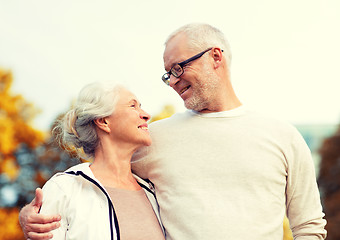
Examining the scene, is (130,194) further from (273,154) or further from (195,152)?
(273,154)

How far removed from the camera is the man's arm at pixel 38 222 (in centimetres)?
254

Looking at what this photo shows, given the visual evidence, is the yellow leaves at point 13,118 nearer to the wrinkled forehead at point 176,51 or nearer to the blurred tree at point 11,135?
the blurred tree at point 11,135

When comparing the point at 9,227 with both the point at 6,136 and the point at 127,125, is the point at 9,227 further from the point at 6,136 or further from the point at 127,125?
the point at 127,125

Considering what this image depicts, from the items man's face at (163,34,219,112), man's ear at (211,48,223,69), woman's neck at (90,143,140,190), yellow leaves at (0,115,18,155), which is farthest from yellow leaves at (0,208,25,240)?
man's ear at (211,48,223,69)

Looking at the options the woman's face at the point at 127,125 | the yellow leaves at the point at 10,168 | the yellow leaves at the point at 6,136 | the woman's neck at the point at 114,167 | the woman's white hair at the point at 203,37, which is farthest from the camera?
the yellow leaves at the point at 10,168

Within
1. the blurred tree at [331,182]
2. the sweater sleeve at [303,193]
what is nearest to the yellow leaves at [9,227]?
the sweater sleeve at [303,193]

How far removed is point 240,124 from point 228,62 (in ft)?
2.05

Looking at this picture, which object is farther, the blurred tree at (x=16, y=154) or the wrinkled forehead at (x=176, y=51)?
the blurred tree at (x=16, y=154)

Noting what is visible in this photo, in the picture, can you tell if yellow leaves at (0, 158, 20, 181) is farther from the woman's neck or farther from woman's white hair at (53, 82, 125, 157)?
the woman's neck

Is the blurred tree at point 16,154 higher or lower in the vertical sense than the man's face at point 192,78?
lower

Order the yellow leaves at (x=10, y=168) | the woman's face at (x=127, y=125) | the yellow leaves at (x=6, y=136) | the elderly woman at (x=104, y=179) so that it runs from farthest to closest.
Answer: the yellow leaves at (x=10, y=168), the yellow leaves at (x=6, y=136), the woman's face at (x=127, y=125), the elderly woman at (x=104, y=179)

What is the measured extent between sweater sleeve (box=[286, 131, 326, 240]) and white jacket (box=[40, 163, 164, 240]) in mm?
1262

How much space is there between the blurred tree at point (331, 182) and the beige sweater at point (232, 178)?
18991 millimetres

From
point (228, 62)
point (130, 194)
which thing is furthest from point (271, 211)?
point (228, 62)
